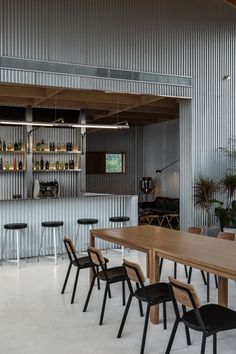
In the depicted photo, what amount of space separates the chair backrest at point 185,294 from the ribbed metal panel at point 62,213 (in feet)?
15.1

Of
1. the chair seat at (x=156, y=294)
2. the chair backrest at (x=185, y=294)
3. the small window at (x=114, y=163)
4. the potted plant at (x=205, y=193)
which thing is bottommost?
the chair seat at (x=156, y=294)

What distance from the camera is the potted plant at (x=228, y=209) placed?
8578 millimetres

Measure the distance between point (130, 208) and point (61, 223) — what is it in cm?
174

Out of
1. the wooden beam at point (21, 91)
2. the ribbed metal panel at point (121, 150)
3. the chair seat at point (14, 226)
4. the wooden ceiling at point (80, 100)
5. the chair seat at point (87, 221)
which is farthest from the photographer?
the ribbed metal panel at point (121, 150)

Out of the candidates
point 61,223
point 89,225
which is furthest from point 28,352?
point 89,225

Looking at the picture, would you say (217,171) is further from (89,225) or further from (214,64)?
(89,225)

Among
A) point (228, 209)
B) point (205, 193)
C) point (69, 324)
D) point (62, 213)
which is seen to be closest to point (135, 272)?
point (69, 324)

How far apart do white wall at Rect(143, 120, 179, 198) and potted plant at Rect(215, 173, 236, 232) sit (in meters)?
4.18

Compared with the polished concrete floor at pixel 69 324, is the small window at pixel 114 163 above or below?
above

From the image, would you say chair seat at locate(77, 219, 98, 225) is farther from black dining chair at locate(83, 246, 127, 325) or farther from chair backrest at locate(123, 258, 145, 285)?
chair backrest at locate(123, 258, 145, 285)

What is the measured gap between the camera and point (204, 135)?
8.91 m

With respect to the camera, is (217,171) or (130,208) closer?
(130,208)

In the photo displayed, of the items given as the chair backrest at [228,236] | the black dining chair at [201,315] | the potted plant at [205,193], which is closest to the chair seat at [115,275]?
the black dining chair at [201,315]

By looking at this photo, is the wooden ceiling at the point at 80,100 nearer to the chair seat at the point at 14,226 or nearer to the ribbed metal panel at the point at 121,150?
the chair seat at the point at 14,226
